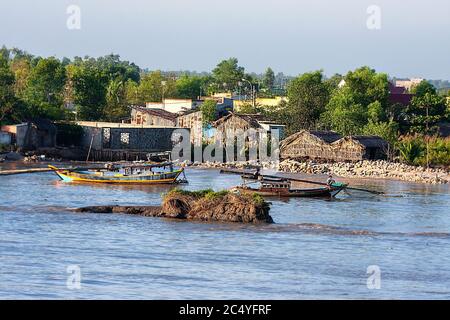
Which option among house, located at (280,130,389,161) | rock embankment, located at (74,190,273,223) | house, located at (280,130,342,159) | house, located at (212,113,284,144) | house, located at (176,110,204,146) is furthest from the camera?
house, located at (176,110,204,146)

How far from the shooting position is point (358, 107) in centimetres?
5216

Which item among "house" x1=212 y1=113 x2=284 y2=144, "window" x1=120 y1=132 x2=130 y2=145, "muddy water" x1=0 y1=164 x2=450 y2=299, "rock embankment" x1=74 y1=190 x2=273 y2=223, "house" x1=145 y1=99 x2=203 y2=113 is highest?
"house" x1=145 y1=99 x2=203 y2=113

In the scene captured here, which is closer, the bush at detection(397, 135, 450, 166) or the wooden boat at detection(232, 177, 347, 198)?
the wooden boat at detection(232, 177, 347, 198)

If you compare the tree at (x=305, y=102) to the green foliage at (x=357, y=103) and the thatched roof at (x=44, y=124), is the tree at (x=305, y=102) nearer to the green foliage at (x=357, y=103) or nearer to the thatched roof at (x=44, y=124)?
the green foliage at (x=357, y=103)

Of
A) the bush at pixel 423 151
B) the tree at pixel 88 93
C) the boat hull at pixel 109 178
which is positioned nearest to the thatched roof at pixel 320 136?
the bush at pixel 423 151

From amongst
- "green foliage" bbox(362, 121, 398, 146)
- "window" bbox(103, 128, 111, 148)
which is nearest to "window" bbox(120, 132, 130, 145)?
"window" bbox(103, 128, 111, 148)

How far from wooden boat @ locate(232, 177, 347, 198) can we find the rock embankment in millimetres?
6095

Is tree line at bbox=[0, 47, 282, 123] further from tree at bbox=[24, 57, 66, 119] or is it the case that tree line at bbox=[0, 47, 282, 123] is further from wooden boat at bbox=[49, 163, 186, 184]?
wooden boat at bbox=[49, 163, 186, 184]

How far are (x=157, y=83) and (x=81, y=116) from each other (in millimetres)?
15021

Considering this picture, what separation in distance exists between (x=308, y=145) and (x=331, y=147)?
1305 millimetres

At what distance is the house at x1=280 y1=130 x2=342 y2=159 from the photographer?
46.9 metres
